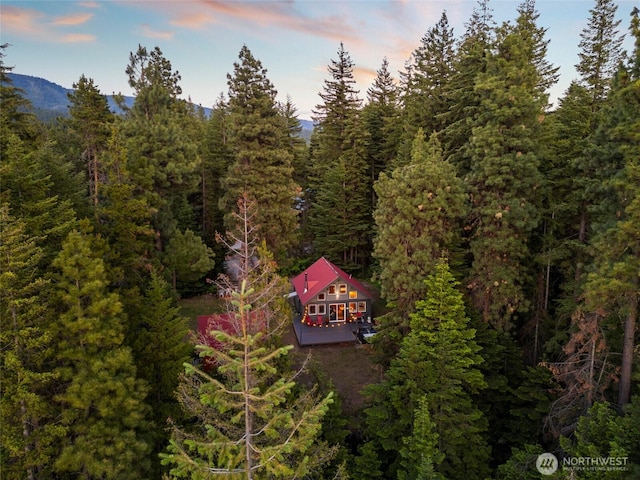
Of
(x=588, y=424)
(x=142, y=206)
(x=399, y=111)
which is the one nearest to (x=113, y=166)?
(x=142, y=206)

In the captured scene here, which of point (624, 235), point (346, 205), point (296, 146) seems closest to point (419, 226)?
point (624, 235)

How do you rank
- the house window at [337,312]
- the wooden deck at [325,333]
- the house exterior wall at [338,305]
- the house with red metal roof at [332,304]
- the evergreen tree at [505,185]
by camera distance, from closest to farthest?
the evergreen tree at [505,185] → the wooden deck at [325,333] → the house with red metal roof at [332,304] → the house exterior wall at [338,305] → the house window at [337,312]

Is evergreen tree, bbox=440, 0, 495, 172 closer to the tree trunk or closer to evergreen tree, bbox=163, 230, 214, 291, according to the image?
the tree trunk

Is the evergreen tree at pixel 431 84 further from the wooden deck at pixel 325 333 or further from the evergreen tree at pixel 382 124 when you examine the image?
the wooden deck at pixel 325 333

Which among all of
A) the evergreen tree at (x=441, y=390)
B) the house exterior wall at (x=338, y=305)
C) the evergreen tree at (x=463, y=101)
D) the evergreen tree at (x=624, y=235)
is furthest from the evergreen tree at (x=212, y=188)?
the evergreen tree at (x=624, y=235)

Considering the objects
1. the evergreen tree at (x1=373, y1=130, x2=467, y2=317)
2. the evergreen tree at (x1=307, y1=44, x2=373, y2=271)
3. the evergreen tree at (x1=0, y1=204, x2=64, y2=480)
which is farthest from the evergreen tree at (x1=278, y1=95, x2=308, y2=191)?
the evergreen tree at (x1=0, y1=204, x2=64, y2=480)

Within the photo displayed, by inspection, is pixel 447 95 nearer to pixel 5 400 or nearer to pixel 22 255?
pixel 22 255

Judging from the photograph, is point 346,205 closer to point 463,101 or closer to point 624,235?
point 463,101
